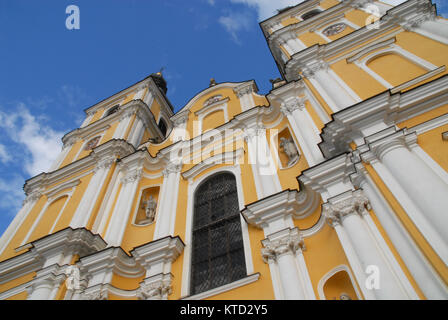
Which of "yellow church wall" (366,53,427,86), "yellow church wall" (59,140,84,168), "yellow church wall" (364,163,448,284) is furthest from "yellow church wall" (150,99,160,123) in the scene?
"yellow church wall" (364,163,448,284)

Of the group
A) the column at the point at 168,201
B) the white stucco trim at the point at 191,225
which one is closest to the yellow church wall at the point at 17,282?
the column at the point at 168,201

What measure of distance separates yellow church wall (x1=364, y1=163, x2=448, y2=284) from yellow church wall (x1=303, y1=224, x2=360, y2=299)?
1.43m

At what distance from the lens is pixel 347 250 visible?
270 inches

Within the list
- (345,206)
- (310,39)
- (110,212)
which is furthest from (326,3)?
(345,206)

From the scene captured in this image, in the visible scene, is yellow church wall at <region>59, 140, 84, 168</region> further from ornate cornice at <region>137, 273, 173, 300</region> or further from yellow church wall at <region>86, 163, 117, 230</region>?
ornate cornice at <region>137, 273, 173, 300</region>

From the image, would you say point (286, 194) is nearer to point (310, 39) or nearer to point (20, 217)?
point (310, 39)

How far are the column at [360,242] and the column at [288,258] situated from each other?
3.01 ft

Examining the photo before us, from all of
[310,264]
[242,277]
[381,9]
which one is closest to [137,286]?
[242,277]

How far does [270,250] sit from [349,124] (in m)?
3.53

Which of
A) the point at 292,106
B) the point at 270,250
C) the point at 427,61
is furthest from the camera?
the point at 292,106

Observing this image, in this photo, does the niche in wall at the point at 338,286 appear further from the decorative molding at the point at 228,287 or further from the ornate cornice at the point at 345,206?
the decorative molding at the point at 228,287

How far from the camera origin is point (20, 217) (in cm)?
1570

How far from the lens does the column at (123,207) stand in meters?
11.4

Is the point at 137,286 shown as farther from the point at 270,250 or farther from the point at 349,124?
the point at 349,124
